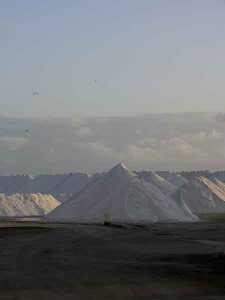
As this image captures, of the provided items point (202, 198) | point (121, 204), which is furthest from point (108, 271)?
point (202, 198)

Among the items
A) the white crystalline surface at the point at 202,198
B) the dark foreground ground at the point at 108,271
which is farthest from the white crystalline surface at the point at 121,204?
the dark foreground ground at the point at 108,271

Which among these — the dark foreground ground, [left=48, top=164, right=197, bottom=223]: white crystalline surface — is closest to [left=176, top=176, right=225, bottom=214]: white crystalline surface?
[left=48, top=164, right=197, bottom=223]: white crystalline surface

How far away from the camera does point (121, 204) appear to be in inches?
4434

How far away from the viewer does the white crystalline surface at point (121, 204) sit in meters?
109

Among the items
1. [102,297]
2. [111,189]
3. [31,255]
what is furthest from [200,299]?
[111,189]

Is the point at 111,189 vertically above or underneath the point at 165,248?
above

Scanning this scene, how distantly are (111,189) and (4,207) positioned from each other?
78.3 m

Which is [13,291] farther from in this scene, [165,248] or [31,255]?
[165,248]

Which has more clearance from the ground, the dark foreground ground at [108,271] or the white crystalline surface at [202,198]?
the white crystalline surface at [202,198]

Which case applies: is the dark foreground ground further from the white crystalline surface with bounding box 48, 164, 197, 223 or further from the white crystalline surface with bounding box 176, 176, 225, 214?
the white crystalline surface with bounding box 176, 176, 225, 214

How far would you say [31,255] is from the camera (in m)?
38.5

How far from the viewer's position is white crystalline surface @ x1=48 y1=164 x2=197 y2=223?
359ft

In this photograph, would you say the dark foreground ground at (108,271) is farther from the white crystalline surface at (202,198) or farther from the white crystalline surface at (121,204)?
the white crystalline surface at (202,198)

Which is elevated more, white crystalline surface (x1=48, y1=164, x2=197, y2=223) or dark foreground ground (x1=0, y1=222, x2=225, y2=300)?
white crystalline surface (x1=48, y1=164, x2=197, y2=223)
